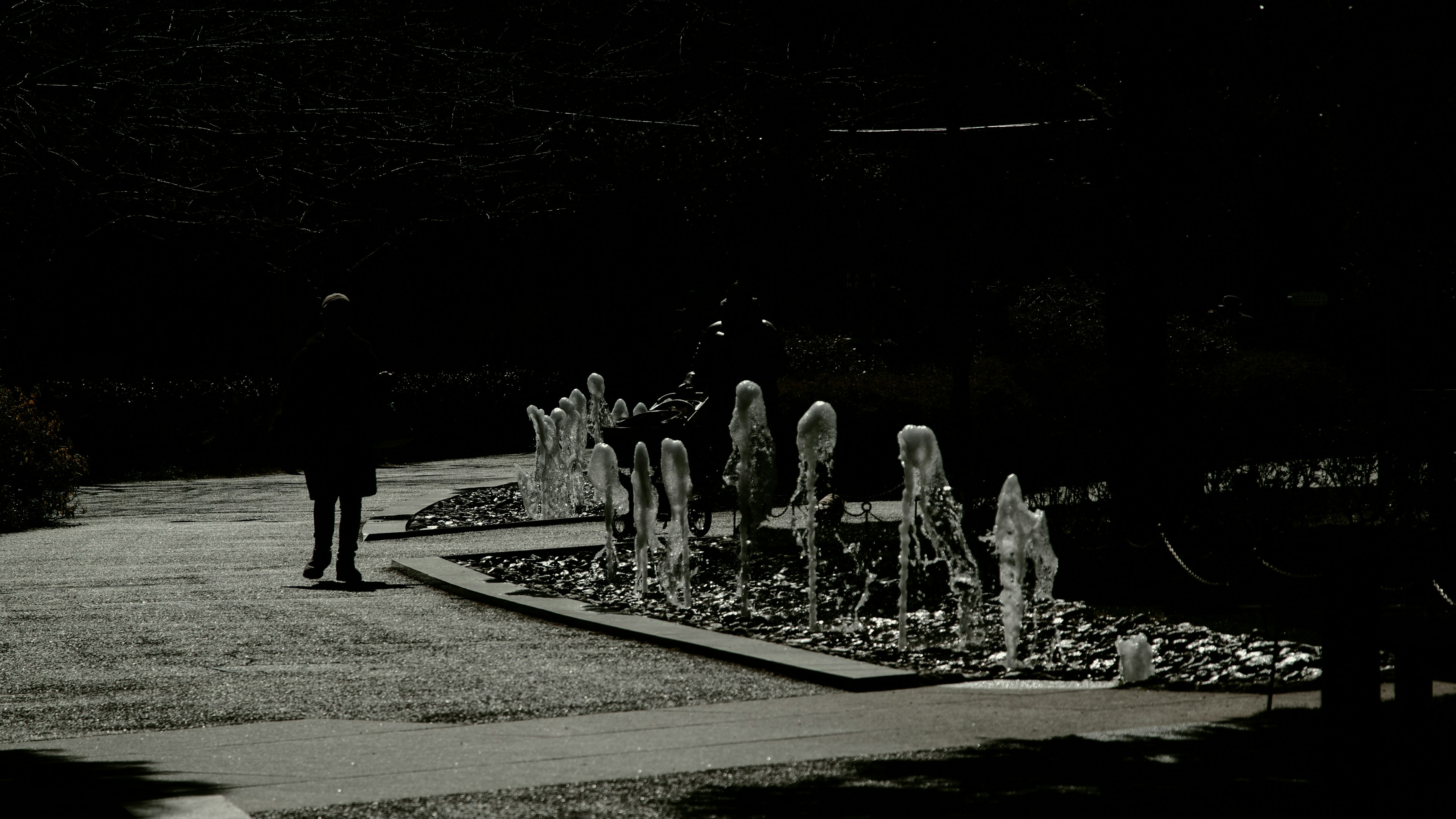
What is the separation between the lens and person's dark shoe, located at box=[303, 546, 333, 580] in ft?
41.8

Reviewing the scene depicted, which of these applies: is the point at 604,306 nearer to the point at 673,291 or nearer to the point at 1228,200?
the point at 673,291

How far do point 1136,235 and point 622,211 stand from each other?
68.7ft

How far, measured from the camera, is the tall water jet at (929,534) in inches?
367

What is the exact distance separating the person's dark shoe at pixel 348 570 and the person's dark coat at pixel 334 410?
18.3 inches

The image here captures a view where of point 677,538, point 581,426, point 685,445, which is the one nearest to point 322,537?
point 677,538

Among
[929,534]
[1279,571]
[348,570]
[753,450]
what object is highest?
[753,450]

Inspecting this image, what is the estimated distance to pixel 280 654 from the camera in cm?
932

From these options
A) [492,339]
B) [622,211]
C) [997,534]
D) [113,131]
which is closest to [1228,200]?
[997,534]

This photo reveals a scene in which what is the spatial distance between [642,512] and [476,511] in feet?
24.4

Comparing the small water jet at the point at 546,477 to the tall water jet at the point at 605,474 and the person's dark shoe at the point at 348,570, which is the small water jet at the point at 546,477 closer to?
the tall water jet at the point at 605,474

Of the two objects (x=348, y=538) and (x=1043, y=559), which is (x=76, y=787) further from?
(x=348, y=538)

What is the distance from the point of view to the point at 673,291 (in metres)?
37.3

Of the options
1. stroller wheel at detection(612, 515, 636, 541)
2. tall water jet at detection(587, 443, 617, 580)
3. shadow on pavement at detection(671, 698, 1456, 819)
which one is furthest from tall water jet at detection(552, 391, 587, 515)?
shadow on pavement at detection(671, 698, 1456, 819)

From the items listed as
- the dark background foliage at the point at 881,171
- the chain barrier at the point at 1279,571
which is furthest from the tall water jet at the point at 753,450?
the chain barrier at the point at 1279,571
